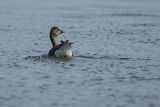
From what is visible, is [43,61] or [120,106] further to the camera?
[43,61]

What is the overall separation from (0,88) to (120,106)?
435cm

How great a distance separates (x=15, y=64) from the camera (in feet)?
78.8

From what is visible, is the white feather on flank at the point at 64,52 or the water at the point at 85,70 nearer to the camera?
the water at the point at 85,70

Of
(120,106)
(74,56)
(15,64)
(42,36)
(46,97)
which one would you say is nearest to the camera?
(120,106)

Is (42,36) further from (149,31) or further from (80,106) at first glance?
(80,106)

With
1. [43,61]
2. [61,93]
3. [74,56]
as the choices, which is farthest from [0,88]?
[74,56]

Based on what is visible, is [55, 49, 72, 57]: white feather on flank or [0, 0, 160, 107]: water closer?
[0, 0, 160, 107]: water

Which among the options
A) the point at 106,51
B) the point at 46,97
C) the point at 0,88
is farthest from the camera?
the point at 106,51

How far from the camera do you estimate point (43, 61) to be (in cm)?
2478

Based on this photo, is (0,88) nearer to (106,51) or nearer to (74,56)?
(74,56)

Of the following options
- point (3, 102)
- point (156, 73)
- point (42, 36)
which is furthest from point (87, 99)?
point (42, 36)

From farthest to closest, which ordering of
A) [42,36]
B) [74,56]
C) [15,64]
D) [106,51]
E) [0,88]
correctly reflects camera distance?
[42,36]
[106,51]
[74,56]
[15,64]
[0,88]

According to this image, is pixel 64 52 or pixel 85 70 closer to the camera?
pixel 85 70

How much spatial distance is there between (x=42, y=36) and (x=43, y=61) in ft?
43.9
